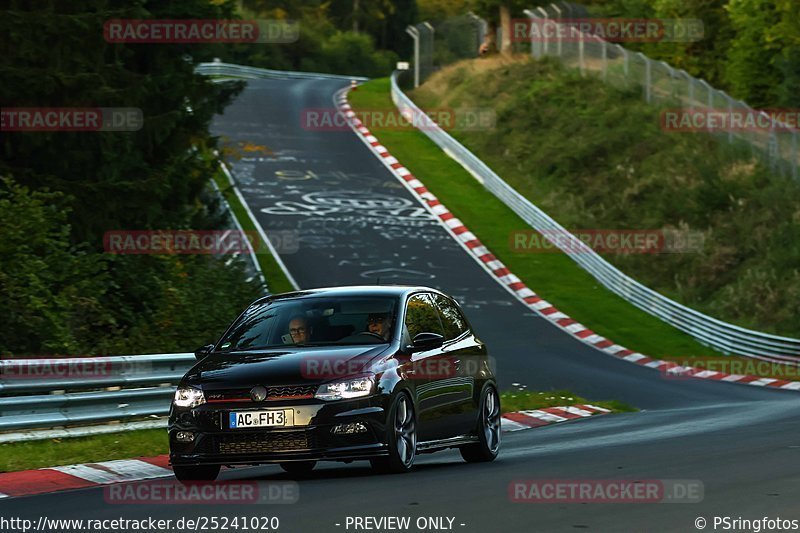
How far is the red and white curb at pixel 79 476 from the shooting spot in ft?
39.8

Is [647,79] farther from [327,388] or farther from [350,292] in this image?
[327,388]

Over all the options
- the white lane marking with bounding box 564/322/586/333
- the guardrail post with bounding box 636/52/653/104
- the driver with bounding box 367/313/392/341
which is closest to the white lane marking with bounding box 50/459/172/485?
the driver with bounding box 367/313/392/341

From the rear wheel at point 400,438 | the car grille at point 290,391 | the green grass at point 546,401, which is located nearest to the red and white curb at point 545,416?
the green grass at point 546,401

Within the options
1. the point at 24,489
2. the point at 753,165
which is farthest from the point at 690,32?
the point at 24,489

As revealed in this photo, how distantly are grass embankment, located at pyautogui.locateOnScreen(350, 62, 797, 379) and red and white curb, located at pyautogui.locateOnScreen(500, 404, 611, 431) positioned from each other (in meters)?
8.93

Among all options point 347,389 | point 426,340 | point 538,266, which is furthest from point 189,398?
point 538,266

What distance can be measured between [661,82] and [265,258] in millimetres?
19574

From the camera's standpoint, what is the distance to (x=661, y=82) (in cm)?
5253

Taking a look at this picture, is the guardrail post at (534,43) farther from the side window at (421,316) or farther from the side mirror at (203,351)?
the side mirror at (203,351)

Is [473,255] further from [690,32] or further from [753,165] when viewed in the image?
[690,32]

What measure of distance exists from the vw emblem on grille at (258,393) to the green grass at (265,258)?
1824 centimetres

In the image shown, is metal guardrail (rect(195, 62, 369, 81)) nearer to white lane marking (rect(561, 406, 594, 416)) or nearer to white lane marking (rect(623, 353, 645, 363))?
white lane marking (rect(623, 353, 645, 363))

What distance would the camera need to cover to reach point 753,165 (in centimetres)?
4450

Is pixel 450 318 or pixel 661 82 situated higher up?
pixel 661 82
